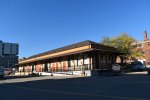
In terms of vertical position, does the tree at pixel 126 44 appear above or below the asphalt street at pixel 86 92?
above

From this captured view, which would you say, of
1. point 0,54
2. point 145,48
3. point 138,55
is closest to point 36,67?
point 0,54

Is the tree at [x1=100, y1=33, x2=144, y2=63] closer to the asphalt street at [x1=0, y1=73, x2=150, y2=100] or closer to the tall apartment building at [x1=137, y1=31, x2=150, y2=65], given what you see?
the tall apartment building at [x1=137, y1=31, x2=150, y2=65]

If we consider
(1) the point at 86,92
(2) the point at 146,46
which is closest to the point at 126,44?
(2) the point at 146,46

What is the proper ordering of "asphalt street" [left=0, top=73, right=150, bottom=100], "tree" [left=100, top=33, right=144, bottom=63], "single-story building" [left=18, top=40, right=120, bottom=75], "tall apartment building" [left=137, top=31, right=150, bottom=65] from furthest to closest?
"tall apartment building" [left=137, top=31, right=150, bottom=65] < "tree" [left=100, top=33, right=144, bottom=63] < "single-story building" [left=18, top=40, right=120, bottom=75] < "asphalt street" [left=0, top=73, right=150, bottom=100]

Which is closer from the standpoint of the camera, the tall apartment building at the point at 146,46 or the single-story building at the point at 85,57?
the single-story building at the point at 85,57

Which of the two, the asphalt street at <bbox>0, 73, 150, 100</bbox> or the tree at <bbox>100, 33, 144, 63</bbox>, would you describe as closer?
the asphalt street at <bbox>0, 73, 150, 100</bbox>

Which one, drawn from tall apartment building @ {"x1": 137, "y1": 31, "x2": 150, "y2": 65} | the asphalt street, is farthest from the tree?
the asphalt street

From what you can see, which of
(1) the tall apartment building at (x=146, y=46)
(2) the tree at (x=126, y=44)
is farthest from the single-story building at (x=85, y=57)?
(1) the tall apartment building at (x=146, y=46)

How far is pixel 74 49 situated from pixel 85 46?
128 inches

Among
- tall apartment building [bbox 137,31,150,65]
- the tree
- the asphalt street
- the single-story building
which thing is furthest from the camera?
tall apartment building [bbox 137,31,150,65]

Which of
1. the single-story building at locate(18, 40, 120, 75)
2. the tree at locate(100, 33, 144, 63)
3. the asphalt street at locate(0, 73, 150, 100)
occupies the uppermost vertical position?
the tree at locate(100, 33, 144, 63)

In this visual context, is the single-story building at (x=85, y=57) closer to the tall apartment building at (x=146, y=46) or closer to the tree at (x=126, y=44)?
the tree at (x=126, y=44)

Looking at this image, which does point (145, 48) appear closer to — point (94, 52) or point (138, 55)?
point (138, 55)

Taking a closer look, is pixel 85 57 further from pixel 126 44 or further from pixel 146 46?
pixel 146 46
